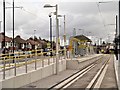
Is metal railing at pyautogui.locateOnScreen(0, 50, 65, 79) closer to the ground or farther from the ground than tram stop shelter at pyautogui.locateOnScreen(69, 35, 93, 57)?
closer to the ground

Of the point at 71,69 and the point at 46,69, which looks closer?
the point at 46,69

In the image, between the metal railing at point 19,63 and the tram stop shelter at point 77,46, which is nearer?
the metal railing at point 19,63

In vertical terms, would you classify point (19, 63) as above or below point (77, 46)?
below

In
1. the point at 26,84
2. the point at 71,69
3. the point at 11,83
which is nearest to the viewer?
the point at 11,83

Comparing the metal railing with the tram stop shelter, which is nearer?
the metal railing

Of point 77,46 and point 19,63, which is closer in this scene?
point 19,63

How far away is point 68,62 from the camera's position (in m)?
30.0

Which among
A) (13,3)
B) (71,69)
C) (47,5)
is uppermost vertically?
(13,3)

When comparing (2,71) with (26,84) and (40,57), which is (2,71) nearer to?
(26,84)

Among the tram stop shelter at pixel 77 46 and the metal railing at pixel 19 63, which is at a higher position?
the tram stop shelter at pixel 77 46

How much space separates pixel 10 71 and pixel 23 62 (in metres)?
1.72

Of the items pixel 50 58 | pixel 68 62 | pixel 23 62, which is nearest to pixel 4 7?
pixel 68 62

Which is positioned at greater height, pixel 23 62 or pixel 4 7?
pixel 4 7

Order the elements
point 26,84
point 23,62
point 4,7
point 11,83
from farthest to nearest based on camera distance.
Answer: point 4,7 < point 23,62 < point 26,84 < point 11,83
